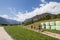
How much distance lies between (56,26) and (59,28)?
174 centimetres

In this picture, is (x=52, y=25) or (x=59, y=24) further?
(x=52, y=25)

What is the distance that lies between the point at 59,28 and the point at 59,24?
0.76 metres

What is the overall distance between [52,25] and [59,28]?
454cm

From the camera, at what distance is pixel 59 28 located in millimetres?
31031

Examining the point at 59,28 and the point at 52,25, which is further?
the point at 52,25

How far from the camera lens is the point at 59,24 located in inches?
1218

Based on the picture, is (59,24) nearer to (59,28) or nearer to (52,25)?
(59,28)

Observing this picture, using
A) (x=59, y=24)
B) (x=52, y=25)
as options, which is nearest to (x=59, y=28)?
(x=59, y=24)

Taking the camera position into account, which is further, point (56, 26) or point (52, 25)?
point (52, 25)

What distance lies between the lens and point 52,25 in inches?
1398

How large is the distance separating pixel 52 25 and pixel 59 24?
182 inches

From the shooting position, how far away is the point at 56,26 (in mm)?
32719

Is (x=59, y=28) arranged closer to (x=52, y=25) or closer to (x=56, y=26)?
(x=56, y=26)
